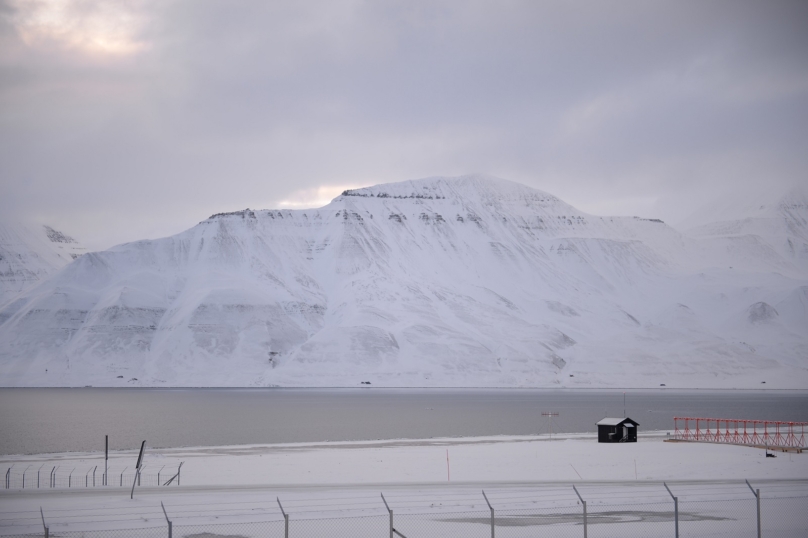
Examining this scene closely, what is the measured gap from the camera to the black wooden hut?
7256 cm

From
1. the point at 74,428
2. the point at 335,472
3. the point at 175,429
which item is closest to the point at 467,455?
the point at 335,472

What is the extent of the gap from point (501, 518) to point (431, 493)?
23.1ft

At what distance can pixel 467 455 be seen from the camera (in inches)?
2539

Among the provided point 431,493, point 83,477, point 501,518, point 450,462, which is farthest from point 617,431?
Answer: point 83,477

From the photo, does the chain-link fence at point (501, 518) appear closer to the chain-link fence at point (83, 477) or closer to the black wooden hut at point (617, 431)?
the chain-link fence at point (83, 477)

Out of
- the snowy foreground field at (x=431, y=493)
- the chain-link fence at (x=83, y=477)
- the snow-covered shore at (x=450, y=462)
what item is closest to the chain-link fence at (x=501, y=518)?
the snowy foreground field at (x=431, y=493)

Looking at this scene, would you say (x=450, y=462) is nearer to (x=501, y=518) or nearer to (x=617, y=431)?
(x=617, y=431)

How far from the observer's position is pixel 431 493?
137 feet

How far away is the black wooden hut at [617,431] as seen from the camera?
238 ft

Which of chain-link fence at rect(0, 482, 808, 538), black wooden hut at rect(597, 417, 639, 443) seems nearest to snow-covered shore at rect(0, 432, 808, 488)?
black wooden hut at rect(597, 417, 639, 443)

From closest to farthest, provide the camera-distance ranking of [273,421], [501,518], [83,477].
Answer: [501,518], [83,477], [273,421]

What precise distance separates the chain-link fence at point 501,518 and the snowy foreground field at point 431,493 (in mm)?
80

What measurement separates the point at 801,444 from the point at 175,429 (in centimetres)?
7318

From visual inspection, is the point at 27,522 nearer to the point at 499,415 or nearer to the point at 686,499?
the point at 686,499
